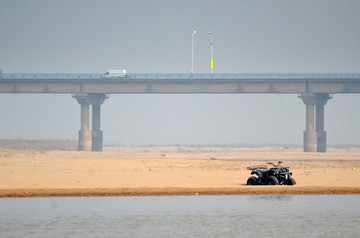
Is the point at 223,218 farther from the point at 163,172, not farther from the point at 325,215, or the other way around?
the point at 163,172

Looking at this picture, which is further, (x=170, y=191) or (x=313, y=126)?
(x=313, y=126)

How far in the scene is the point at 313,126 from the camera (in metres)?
122

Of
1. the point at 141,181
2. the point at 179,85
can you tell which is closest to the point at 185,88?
the point at 179,85

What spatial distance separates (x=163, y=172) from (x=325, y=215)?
2267cm

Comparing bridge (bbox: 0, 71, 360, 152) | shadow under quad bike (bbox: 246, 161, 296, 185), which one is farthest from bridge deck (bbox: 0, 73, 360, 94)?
shadow under quad bike (bbox: 246, 161, 296, 185)

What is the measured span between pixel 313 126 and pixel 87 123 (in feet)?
124

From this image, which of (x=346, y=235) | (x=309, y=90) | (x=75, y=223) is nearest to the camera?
(x=346, y=235)

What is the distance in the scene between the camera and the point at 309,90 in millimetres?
121750

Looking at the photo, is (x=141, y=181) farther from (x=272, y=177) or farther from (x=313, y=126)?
(x=313, y=126)

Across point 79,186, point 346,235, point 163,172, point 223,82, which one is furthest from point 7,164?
point 223,82

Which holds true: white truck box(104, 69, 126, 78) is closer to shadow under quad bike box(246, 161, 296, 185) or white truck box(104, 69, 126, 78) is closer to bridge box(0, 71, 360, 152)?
bridge box(0, 71, 360, 152)

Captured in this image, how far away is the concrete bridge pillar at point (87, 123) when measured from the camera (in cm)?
12212

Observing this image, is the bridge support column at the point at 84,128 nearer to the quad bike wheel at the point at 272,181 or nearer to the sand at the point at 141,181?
the sand at the point at 141,181

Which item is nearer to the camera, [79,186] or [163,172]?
[79,186]
